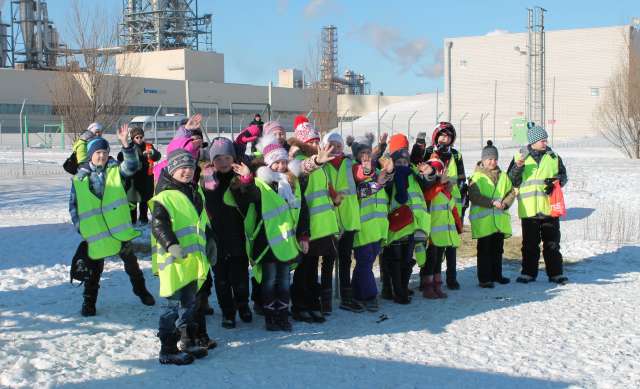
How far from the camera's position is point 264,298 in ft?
19.3

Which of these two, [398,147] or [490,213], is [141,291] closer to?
[398,147]

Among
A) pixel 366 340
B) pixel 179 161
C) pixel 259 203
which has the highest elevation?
pixel 179 161

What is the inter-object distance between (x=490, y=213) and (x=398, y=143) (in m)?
1.57

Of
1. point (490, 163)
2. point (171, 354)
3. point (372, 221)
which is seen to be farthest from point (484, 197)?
point (171, 354)

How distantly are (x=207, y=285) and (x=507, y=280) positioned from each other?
12.5 ft

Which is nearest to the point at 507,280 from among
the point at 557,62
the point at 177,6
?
the point at 557,62

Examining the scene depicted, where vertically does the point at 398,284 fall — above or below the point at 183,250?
below

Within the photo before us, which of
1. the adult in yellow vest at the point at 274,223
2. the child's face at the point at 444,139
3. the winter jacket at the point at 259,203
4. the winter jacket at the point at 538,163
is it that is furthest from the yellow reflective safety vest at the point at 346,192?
the winter jacket at the point at 538,163

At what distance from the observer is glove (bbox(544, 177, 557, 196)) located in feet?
25.5

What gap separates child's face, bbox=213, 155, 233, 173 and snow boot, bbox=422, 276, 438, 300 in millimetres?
2632

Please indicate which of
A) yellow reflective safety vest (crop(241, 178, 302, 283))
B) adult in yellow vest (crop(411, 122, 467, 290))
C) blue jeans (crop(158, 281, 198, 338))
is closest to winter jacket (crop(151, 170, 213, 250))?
blue jeans (crop(158, 281, 198, 338))

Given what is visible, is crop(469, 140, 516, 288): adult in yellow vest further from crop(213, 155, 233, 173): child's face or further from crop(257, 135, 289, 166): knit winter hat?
crop(213, 155, 233, 173): child's face

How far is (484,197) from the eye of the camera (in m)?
7.83

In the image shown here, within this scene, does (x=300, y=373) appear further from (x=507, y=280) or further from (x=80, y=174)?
(x=507, y=280)
